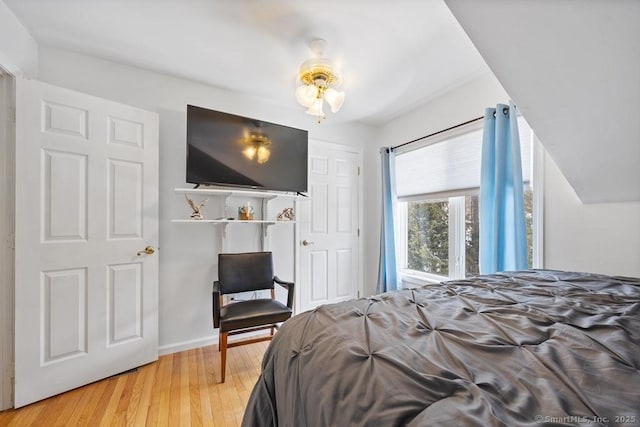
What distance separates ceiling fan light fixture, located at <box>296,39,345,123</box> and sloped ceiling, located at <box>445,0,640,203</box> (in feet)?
2.71

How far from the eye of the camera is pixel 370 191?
352 cm

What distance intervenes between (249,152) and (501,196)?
2111 mm

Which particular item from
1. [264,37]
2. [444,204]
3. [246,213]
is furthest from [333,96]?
[444,204]

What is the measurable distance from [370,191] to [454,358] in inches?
117

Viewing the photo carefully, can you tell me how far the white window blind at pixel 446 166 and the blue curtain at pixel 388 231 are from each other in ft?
0.37

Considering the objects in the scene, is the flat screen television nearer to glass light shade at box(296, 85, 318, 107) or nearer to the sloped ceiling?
glass light shade at box(296, 85, 318, 107)

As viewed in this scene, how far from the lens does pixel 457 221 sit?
258 cm

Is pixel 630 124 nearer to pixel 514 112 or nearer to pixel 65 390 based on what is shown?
pixel 514 112

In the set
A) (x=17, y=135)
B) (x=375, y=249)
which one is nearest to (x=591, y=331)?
(x=375, y=249)

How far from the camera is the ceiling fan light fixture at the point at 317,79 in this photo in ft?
6.04

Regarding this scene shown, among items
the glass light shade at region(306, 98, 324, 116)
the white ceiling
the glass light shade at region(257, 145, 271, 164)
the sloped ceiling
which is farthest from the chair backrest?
the sloped ceiling

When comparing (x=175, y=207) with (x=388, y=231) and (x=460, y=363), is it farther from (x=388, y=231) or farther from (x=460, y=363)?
(x=460, y=363)

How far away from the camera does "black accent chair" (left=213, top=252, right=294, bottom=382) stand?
6.28 feet

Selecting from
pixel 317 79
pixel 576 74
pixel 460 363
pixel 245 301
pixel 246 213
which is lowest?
pixel 245 301
